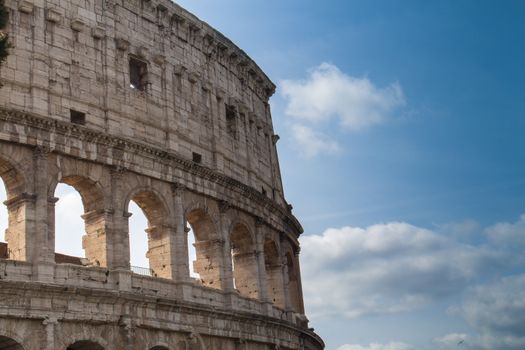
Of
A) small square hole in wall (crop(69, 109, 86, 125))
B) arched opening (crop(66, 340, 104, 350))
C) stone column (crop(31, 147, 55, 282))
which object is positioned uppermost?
small square hole in wall (crop(69, 109, 86, 125))

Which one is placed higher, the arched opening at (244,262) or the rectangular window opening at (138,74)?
the rectangular window opening at (138,74)

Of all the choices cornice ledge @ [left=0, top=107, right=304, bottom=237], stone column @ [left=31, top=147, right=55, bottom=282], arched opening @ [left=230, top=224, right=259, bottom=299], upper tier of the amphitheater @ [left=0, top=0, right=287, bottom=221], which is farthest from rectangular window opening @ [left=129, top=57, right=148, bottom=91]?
arched opening @ [left=230, top=224, right=259, bottom=299]

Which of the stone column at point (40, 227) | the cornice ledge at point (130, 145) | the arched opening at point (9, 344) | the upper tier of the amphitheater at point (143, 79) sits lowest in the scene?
the arched opening at point (9, 344)

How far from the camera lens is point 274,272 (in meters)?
30.8

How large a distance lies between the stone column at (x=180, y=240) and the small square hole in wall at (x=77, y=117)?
350cm

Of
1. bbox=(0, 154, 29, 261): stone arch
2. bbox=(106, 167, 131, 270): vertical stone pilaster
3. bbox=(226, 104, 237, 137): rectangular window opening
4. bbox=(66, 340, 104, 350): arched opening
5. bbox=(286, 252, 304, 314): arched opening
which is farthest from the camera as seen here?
bbox=(286, 252, 304, 314): arched opening

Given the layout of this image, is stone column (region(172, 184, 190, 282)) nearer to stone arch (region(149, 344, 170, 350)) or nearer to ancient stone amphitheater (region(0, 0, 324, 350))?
ancient stone amphitheater (region(0, 0, 324, 350))

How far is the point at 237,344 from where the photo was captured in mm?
25547

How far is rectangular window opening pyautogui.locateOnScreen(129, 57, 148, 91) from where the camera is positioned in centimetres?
2578

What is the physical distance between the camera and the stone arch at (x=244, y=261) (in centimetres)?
2827

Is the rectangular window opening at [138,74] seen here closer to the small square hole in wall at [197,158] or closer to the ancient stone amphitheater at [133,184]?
the ancient stone amphitheater at [133,184]

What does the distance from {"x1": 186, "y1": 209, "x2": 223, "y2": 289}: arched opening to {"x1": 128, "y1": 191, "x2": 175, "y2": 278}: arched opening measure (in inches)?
66.3

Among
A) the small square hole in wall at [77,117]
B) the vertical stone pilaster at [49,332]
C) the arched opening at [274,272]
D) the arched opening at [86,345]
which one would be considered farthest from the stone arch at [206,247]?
the vertical stone pilaster at [49,332]

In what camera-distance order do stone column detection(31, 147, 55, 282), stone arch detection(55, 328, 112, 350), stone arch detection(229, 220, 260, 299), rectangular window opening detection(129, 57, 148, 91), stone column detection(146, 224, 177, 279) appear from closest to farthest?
stone arch detection(55, 328, 112, 350) < stone column detection(31, 147, 55, 282) < stone column detection(146, 224, 177, 279) < rectangular window opening detection(129, 57, 148, 91) < stone arch detection(229, 220, 260, 299)
